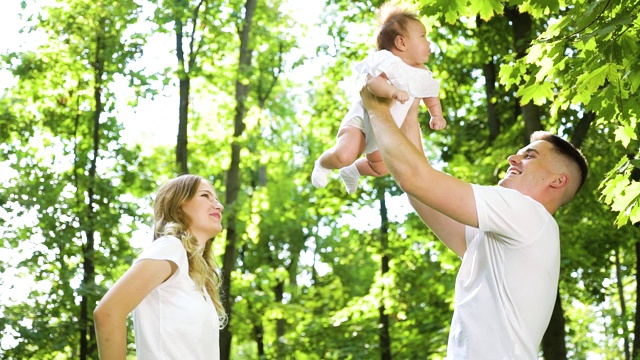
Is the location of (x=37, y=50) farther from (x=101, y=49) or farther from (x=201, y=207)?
(x=201, y=207)

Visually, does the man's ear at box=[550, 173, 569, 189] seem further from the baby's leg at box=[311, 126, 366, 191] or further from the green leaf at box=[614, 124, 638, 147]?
the green leaf at box=[614, 124, 638, 147]

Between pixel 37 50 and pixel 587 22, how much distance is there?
1226 centimetres

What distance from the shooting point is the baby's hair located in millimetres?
4387

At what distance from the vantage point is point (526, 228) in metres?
3.50

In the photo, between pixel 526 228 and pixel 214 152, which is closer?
pixel 526 228

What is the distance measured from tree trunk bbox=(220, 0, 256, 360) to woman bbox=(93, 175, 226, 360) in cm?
1220

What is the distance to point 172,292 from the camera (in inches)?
162

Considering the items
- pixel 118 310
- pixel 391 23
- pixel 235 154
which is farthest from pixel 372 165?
pixel 235 154

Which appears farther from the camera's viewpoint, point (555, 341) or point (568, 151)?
point (555, 341)

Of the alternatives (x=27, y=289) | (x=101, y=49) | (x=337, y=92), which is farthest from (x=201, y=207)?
(x=337, y=92)

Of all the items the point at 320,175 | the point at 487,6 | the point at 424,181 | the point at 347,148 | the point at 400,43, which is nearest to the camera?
the point at 424,181

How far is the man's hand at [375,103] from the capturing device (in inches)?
145

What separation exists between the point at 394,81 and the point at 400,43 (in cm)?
36

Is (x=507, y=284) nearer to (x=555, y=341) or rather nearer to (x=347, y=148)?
(x=347, y=148)
